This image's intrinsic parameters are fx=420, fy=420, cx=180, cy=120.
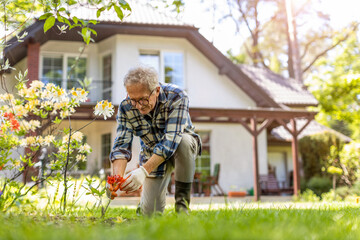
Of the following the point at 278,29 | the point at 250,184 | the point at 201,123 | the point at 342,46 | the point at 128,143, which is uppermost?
the point at 278,29

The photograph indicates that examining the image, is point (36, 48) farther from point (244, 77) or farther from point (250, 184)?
point (250, 184)

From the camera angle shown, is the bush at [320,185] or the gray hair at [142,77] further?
the bush at [320,185]

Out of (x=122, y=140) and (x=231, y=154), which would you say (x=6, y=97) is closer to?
(x=122, y=140)

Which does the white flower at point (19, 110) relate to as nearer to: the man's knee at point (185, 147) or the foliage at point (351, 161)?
the man's knee at point (185, 147)

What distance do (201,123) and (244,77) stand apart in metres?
2.12

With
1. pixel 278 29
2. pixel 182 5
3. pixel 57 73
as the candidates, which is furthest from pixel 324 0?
pixel 182 5

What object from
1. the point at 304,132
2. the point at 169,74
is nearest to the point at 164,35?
the point at 169,74

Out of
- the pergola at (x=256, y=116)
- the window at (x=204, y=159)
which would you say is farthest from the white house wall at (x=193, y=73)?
the pergola at (x=256, y=116)

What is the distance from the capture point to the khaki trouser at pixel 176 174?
134 inches

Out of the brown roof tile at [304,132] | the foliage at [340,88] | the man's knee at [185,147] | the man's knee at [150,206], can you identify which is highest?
the foliage at [340,88]

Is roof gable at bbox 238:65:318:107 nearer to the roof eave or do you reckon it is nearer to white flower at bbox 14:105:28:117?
the roof eave

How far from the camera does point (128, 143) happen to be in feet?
11.7

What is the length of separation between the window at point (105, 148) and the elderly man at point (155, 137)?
1006 cm

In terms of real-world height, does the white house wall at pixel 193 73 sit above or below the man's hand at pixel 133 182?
above
